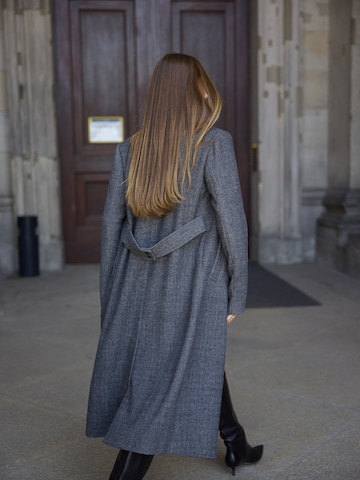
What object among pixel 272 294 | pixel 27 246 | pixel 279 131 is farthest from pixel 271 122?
pixel 27 246

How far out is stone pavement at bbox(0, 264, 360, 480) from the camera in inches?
116

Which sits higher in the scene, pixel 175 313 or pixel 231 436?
pixel 175 313

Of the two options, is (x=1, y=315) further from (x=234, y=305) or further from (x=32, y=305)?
(x=234, y=305)

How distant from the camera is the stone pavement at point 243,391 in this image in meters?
2.96

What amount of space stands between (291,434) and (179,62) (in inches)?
77.4

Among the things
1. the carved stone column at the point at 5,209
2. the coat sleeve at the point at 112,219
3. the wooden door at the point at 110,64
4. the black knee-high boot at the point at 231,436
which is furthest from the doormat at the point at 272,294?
the coat sleeve at the point at 112,219

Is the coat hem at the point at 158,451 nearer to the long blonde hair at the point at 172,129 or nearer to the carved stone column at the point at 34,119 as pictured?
the long blonde hair at the point at 172,129

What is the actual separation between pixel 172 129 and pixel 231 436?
1.38 meters

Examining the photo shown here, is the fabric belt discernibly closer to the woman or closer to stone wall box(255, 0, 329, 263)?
the woman

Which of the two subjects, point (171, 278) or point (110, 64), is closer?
point (171, 278)

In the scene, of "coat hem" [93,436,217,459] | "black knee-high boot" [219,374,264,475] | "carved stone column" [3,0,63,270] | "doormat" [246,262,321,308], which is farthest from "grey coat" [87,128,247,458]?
"carved stone column" [3,0,63,270]

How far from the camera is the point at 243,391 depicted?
3.88 m

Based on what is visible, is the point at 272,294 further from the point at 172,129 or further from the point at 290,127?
the point at 172,129

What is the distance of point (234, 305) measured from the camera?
2486mm
